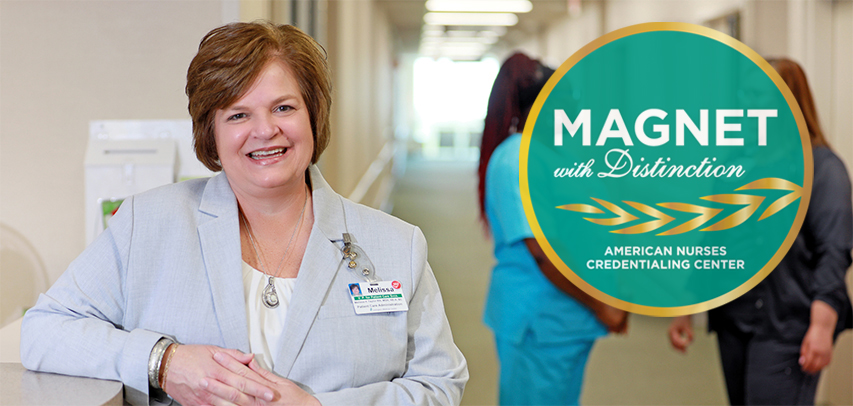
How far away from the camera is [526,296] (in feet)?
8.74

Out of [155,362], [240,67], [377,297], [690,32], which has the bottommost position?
[155,362]

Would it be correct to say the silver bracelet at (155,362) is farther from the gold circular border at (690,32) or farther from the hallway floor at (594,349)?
the gold circular border at (690,32)

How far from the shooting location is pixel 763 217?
2.64m

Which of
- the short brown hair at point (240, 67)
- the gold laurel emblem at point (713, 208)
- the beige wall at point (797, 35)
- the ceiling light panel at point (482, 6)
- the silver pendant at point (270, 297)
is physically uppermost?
the ceiling light panel at point (482, 6)

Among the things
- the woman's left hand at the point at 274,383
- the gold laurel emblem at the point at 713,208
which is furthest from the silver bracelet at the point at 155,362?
the gold laurel emblem at the point at 713,208

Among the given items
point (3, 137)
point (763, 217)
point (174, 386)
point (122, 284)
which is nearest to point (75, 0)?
point (3, 137)

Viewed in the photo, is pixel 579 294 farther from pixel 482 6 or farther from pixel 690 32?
pixel 482 6

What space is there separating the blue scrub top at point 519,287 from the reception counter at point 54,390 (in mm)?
1665

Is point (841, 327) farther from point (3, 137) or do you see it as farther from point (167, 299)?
point (3, 137)

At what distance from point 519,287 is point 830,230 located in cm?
123

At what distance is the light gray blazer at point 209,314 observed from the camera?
1346mm

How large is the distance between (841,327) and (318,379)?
7.59 ft

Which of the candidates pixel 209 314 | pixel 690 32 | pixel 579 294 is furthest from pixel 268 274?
pixel 690 32

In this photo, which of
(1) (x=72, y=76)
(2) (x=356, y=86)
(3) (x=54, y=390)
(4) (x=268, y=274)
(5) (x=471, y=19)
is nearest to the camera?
(3) (x=54, y=390)
